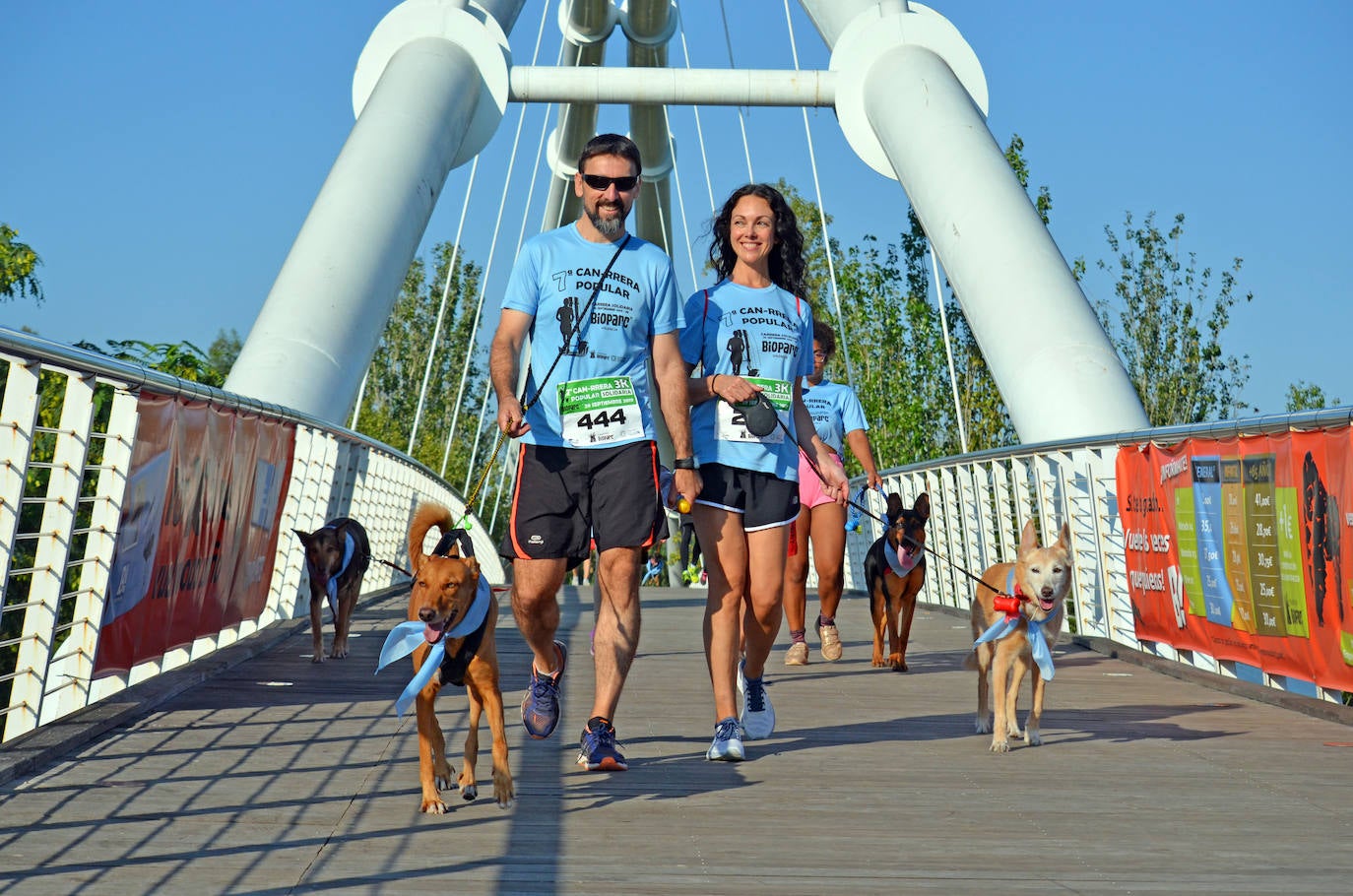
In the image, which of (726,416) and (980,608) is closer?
(726,416)

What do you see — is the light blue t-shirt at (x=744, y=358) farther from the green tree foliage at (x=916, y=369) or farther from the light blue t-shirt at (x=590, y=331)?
the green tree foliage at (x=916, y=369)

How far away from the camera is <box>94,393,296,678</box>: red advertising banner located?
20.0 ft

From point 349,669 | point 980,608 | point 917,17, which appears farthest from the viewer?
point 917,17

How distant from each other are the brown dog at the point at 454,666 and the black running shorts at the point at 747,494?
48.5 inches

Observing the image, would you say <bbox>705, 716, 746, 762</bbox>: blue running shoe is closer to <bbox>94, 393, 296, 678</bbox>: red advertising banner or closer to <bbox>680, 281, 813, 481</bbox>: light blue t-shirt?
<bbox>680, 281, 813, 481</bbox>: light blue t-shirt

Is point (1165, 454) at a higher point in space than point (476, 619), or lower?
higher

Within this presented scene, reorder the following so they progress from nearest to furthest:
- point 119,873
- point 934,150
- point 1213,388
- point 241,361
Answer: point 119,873, point 241,361, point 934,150, point 1213,388

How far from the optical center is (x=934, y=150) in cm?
1620

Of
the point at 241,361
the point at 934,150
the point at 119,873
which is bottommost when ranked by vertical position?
the point at 119,873

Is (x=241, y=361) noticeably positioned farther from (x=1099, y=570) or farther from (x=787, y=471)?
(x=787, y=471)

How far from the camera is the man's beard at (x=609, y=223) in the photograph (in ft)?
17.2

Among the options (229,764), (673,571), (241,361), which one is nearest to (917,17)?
(241,361)

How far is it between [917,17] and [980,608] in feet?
41.8

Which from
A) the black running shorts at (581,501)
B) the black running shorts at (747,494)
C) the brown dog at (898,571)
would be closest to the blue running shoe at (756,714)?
the black running shorts at (747,494)
